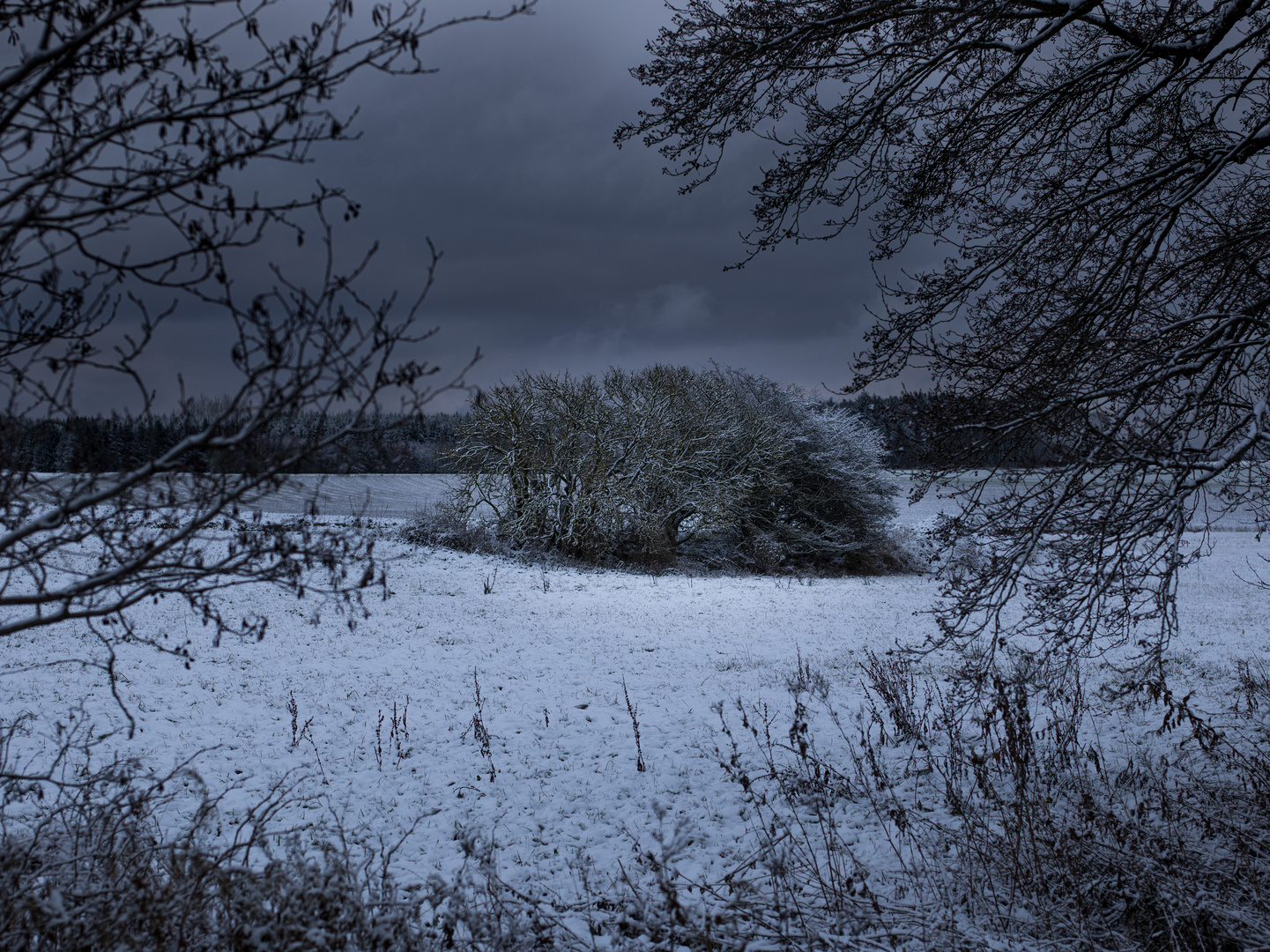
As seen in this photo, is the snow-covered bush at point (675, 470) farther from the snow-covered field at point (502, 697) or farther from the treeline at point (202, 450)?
the treeline at point (202, 450)

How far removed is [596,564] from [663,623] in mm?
8077

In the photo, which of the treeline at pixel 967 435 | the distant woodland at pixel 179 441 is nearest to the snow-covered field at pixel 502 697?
the distant woodland at pixel 179 441

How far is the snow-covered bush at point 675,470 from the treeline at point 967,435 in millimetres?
16655

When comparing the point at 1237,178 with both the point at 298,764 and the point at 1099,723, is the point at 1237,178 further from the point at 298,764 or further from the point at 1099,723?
the point at 298,764

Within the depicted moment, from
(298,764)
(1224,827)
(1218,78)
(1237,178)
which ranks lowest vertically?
(298,764)

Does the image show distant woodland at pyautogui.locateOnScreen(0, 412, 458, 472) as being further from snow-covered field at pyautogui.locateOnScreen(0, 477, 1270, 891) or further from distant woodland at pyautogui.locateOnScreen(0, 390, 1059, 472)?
snow-covered field at pyautogui.locateOnScreen(0, 477, 1270, 891)

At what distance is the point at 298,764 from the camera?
21.4 feet

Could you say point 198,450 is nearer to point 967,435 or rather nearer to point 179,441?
point 179,441

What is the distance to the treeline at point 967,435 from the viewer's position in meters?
4.23

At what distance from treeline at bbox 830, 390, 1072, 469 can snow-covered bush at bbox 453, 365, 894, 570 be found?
1666 cm

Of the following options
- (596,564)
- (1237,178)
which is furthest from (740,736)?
(596,564)

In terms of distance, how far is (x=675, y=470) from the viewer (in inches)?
886

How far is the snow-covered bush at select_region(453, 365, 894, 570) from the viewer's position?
21.0 metres

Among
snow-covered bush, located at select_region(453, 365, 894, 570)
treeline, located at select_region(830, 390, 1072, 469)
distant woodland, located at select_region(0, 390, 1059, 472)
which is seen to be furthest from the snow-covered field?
snow-covered bush, located at select_region(453, 365, 894, 570)
